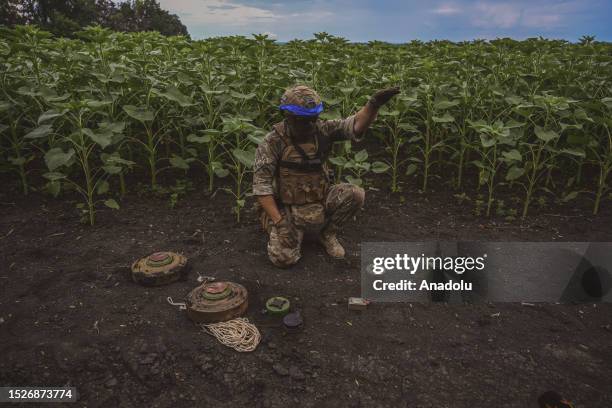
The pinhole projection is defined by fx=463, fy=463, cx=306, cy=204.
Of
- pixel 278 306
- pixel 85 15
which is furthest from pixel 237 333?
pixel 85 15

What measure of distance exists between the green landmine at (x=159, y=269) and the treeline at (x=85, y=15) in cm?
1664

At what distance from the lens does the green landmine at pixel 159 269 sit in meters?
3.14

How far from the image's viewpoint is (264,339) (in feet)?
8.76

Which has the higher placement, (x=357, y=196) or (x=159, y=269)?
(x=357, y=196)

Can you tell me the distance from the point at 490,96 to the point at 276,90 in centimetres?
232

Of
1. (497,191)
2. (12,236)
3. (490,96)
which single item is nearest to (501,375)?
(497,191)

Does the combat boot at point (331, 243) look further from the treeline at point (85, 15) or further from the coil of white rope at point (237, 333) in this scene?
the treeline at point (85, 15)

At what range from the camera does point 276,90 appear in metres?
5.00

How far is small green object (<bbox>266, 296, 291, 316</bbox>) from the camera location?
282 cm

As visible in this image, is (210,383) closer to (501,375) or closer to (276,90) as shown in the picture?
(501,375)

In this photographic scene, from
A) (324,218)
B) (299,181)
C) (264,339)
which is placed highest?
(299,181)

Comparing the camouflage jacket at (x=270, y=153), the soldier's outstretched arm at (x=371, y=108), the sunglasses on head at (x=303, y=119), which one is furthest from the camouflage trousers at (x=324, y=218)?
the sunglasses on head at (x=303, y=119)

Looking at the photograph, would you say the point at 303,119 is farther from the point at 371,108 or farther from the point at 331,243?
the point at 331,243

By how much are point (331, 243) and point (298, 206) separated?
1.39 ft
